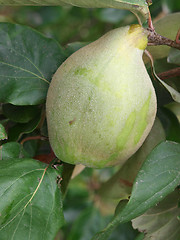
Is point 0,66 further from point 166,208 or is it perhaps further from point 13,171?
point 166,208

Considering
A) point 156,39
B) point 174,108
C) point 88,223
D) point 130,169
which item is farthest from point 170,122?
point 88,223

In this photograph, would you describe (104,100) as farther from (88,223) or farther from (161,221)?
(88,223)

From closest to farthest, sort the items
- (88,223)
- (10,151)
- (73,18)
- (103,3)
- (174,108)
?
(103,3), (10,151), (174,108), (88,223), (73,18)

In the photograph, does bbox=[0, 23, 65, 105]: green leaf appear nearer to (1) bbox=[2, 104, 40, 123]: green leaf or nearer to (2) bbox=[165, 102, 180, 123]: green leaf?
(1) bbox=[2, 104, 40, 123]: green leaf

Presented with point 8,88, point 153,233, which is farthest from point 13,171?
point 153,233

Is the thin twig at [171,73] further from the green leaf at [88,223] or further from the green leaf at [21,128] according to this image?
the green leaf at [88,223]

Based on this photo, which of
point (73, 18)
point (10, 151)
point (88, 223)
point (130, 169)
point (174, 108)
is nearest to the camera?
point (10, 151)
